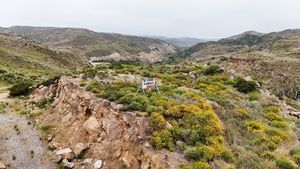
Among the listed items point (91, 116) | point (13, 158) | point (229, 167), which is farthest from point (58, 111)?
point (229, 167)

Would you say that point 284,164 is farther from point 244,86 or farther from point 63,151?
point 244,86

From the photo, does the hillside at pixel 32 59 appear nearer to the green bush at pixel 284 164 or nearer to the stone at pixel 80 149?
the stone at pixel 80 149

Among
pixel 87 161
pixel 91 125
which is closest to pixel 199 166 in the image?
pixel 87 161

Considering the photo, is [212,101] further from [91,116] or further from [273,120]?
[91,116]

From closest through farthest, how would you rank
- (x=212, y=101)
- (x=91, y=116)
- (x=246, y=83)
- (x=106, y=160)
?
(x=106, y=160)
(x=91, y=116)
(x=212, y=101)
(x=246, y=83)

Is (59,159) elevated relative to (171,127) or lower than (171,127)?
lower

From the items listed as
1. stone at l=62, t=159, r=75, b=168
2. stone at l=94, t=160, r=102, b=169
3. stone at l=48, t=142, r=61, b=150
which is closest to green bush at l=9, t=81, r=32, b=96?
stone at l=48, t=142, r=61, b=150

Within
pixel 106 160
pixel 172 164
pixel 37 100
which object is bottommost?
pixel 37 100
